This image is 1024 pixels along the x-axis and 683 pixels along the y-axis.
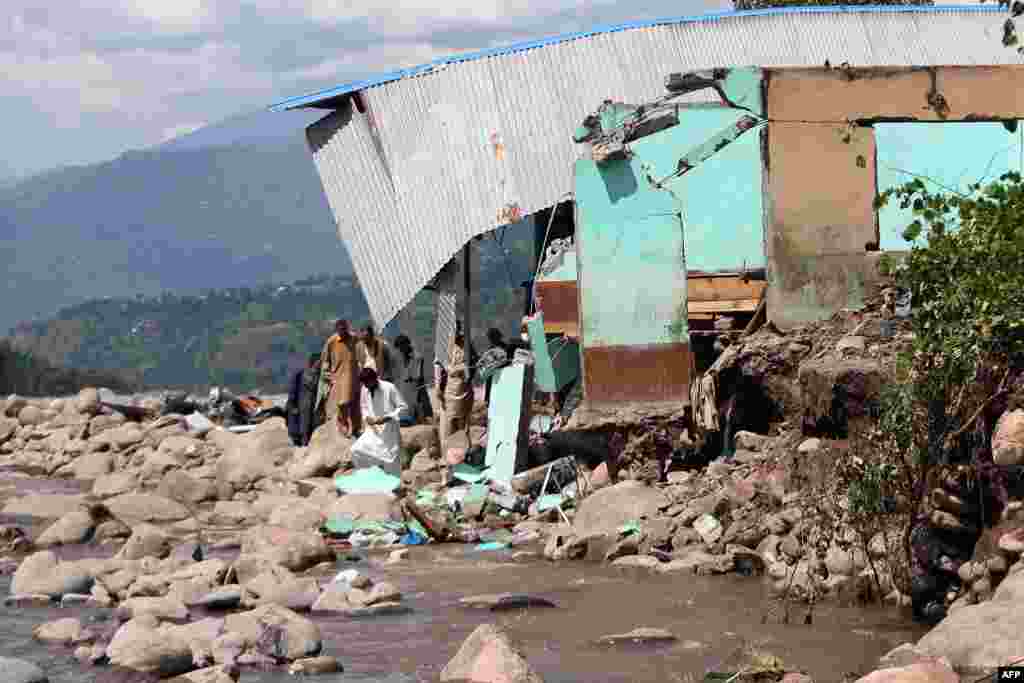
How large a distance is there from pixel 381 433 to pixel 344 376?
151 centimetres

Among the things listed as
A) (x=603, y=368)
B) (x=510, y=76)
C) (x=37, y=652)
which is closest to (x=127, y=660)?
(x=37, y=652)

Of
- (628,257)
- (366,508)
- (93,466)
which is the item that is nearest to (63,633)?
(366,508)

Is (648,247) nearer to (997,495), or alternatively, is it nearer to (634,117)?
(634,117)

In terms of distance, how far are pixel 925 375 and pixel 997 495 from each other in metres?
Answer: 0.69

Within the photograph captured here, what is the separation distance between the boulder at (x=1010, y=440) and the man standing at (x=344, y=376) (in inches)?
321

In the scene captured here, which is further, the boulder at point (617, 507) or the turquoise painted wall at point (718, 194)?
the turquoise painted wall at point (718, 194)

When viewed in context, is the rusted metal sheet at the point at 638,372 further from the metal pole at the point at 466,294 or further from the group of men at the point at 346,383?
the metal pole at the point at 466,294

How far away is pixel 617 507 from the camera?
11.8 meters

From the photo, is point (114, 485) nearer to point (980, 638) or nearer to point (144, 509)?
point (144, 509)

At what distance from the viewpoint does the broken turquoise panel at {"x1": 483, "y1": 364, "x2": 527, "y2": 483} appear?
47.1ft

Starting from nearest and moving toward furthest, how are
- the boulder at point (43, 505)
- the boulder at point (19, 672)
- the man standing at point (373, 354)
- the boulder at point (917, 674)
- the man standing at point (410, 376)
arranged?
1. the boulder at point (917, 674)
2. the boulder at point (19, 672)
3. the boulder at point (43, 505)
4. the man standing at point (373, 354)
5. the man standing at point (410, 376)

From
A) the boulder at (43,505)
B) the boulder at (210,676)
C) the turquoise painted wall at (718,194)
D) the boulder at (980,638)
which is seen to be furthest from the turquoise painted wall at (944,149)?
the boulder at (210,676)

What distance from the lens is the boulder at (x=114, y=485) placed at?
17.4 metres

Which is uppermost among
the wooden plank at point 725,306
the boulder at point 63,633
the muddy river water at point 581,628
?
the wooden plank at point 725,306
